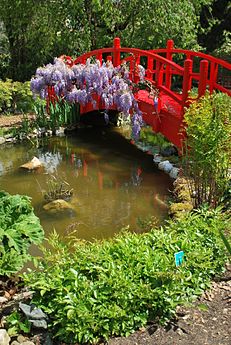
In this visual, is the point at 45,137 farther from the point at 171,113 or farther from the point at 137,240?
the point at 137,240

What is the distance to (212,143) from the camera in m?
4.68

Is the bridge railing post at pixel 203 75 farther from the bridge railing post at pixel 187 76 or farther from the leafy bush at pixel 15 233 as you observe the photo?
the leafy bush at pixel 15 233

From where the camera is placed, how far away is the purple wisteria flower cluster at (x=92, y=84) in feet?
28.0

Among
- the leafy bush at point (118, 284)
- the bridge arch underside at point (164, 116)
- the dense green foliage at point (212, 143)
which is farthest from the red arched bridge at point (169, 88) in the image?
the leafy bush at point (118, 284)

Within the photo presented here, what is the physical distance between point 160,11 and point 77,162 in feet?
21.0

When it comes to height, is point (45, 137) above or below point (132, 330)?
below

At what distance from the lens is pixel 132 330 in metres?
3.02

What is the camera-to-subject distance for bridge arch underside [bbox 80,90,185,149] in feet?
23.7

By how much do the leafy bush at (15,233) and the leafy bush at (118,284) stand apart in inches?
8.3

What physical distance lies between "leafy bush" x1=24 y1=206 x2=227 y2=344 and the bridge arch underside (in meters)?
3.45

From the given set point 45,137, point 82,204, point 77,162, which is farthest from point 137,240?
point 45,137

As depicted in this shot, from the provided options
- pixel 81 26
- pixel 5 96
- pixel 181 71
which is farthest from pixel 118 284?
pixel 81 26

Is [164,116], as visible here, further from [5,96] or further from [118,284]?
[118,284]

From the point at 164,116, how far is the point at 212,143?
3.06 metres
